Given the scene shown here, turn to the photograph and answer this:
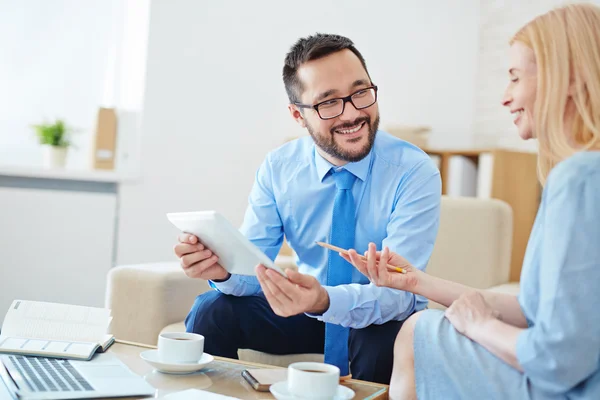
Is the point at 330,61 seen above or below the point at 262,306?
above

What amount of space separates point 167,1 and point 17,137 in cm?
105

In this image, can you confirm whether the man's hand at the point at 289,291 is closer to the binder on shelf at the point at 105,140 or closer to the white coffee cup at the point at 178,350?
the white coffee cup at the point at 178,350

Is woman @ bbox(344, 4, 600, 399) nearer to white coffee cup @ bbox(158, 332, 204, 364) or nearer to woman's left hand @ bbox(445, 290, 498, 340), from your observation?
woman's left hand @ bbox(445, 290, 498, 340)

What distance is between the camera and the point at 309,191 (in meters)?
1.88

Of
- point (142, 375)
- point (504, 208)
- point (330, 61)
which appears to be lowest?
point (142, 375)

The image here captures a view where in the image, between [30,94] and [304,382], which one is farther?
[30,94]

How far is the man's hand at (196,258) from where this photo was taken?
1.55 meters

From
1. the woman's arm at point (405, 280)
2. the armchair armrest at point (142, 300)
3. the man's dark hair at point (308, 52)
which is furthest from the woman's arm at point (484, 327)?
the armchair armrest at point (142, 300)

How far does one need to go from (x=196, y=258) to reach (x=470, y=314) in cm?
69

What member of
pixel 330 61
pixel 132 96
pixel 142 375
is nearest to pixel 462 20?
pixel 132 96

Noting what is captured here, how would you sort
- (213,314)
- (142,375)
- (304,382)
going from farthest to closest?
(213,314) < (142,375) < (304,382)

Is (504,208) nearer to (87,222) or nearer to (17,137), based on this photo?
(87,222)

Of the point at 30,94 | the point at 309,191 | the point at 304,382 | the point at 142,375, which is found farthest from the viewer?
the point at 30,94

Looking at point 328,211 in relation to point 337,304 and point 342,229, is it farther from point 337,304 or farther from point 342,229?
point 337,304
